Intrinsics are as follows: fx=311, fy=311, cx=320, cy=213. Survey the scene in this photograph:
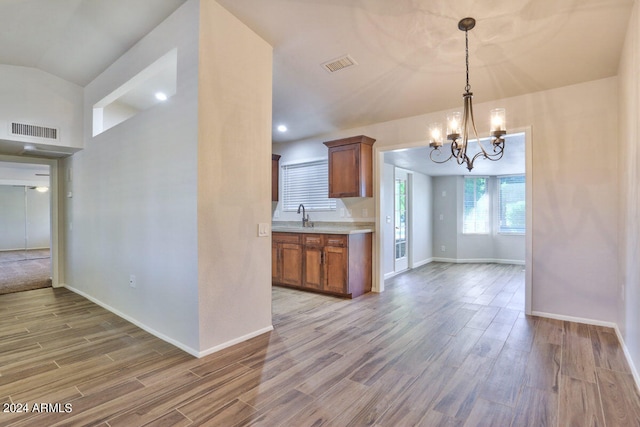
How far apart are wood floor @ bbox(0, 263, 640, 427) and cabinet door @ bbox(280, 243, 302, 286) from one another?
111 centimetres

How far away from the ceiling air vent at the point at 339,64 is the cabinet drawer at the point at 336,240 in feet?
6.80

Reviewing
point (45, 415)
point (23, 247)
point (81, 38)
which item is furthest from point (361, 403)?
point (23, 247)

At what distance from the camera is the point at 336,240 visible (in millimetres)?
4277

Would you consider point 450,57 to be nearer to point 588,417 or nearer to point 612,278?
point 612,278

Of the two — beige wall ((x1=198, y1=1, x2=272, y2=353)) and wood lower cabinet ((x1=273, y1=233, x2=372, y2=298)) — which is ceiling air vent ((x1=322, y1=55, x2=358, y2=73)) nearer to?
beige wall ((x1=198, y1=1, x2=272, y2=353))

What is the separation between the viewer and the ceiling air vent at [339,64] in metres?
3.32

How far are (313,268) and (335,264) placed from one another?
1.30 feet

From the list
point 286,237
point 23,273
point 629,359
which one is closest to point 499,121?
point 629,359

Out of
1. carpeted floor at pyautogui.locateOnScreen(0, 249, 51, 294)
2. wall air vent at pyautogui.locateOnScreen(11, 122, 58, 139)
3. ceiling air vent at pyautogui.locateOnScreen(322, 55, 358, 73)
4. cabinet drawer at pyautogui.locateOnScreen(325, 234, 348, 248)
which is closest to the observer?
ceiling air vent at pyautogui.locateOnScreen(322, 55, 358, 73)

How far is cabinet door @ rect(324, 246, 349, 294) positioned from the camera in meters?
4.23

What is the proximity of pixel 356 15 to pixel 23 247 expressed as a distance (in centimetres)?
1283

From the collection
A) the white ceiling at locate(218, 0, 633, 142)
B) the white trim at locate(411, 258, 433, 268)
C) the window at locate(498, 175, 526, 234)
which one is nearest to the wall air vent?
the white ceiling at locate(218, 0, 633, 142)

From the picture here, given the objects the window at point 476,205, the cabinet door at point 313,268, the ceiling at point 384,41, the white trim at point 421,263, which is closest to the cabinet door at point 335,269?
the cabinet door at point 313,268

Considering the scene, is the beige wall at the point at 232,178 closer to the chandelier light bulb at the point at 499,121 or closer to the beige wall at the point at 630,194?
the chandelier light bulb at the point at 499,121
